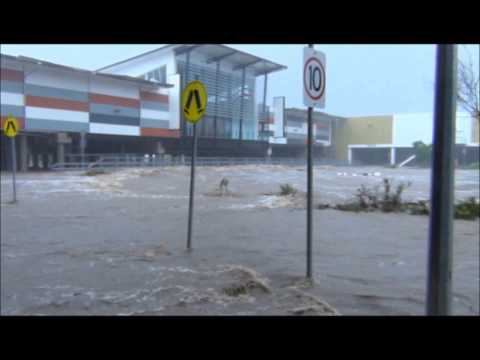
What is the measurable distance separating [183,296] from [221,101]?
44.6m

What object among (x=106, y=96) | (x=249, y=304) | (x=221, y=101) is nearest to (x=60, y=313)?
(x=249, y=304)

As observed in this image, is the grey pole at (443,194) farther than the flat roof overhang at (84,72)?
No

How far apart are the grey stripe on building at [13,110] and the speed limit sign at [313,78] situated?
33317mm

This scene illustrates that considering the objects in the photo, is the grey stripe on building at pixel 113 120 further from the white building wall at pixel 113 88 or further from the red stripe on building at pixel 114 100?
the white building wall at pixel 113 88

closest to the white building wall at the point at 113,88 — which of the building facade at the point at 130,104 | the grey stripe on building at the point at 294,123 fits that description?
the building facade at the point at 130,104

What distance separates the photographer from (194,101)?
772 cm

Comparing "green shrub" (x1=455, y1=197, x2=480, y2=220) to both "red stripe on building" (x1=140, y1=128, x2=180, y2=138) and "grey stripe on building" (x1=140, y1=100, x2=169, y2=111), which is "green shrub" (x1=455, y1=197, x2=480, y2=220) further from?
"grey stripe on building" (x1=140, y1=100, x2=169, y2=111)

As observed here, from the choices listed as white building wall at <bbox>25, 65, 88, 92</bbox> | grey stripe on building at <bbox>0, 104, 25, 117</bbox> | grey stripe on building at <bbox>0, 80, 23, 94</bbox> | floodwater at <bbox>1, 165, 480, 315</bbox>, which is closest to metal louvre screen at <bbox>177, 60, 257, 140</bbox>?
white building wall at <bbox>25, 65, 88, 92</bbox>

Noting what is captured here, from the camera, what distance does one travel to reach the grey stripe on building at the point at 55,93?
36.6 meters

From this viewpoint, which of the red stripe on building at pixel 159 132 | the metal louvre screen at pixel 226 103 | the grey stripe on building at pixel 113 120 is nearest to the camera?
the grey stripe on building at pixel 113 120

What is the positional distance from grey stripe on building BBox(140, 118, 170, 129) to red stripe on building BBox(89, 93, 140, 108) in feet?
5.14

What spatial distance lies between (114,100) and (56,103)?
19.0 ft

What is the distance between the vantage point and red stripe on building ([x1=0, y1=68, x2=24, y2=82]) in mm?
34906
